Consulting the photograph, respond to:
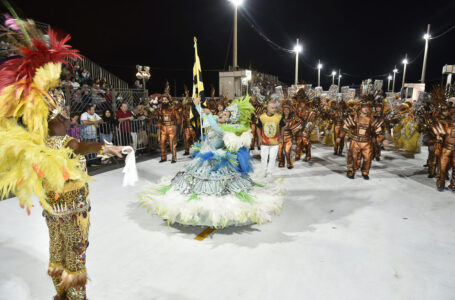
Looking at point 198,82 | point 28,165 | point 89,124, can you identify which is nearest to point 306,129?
point 198,82

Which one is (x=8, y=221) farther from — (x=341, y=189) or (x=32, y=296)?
(x=341, y=189)

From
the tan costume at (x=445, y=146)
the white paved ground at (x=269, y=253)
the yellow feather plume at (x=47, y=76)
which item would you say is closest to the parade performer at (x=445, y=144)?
the tan costume at (x=445, y=146)

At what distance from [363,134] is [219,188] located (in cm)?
425

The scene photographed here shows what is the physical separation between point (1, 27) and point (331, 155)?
931cm

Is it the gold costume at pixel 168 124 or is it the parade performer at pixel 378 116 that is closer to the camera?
the parade performer at pixel 378 116

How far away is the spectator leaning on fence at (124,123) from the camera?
8.91 metres

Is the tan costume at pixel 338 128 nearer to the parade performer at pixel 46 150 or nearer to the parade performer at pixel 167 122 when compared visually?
the parade performer at pixel 167 122

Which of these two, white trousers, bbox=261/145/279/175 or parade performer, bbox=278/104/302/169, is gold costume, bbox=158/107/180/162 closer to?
white trousers, bbox=261/145/279/175

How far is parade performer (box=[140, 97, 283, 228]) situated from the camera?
3760 millimetres

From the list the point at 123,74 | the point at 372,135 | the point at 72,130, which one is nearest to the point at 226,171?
the point at 372,135

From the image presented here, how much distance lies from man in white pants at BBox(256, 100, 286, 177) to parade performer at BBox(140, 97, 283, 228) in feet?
6.52

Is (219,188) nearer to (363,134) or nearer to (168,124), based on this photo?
(363,134)

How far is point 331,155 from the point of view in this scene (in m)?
9.70

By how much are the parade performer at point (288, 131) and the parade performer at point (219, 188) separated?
353cm
